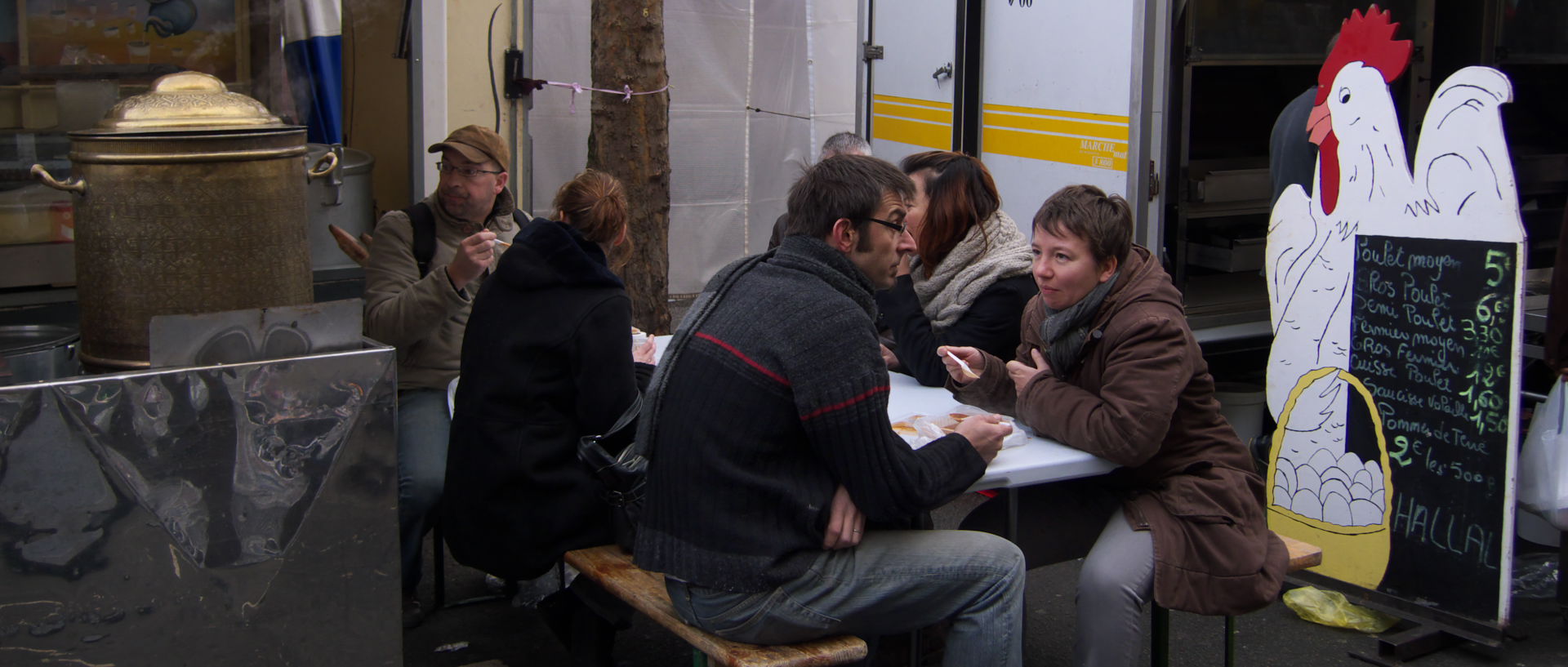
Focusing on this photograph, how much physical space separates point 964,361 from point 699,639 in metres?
1.03

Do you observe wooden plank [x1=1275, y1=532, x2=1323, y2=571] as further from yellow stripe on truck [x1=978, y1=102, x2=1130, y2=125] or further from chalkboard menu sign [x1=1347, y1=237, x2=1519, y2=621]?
yellow stripe on truck [x1=978, y1=102, x2=1130, y2=125]

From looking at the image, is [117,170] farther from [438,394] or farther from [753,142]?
[753,142]

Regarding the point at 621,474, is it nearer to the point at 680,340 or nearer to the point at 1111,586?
the point at 680,340

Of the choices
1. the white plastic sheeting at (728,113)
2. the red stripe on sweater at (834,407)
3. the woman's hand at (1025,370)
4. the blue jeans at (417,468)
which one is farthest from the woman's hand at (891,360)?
the white plastic sheeting at (728,113)

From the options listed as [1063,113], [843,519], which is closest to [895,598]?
[843,519]

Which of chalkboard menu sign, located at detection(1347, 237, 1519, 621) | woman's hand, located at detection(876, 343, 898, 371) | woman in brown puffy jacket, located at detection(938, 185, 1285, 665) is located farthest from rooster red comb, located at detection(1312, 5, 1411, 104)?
woman's hand, located at detection(876, 343, 898, 371)

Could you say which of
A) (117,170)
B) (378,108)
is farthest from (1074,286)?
(378,108)

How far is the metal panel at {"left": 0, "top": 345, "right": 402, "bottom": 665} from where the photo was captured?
223cm

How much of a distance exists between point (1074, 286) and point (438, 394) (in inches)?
72.8

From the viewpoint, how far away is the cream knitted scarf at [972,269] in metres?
3.38

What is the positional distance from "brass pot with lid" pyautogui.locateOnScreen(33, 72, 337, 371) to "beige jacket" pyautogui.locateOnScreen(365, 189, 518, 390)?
78 centimetres

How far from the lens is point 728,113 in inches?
297

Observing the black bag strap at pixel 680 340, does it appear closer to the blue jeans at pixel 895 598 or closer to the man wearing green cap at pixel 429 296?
the blue jeans at pixel 895 598

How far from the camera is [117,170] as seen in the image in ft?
8.14
